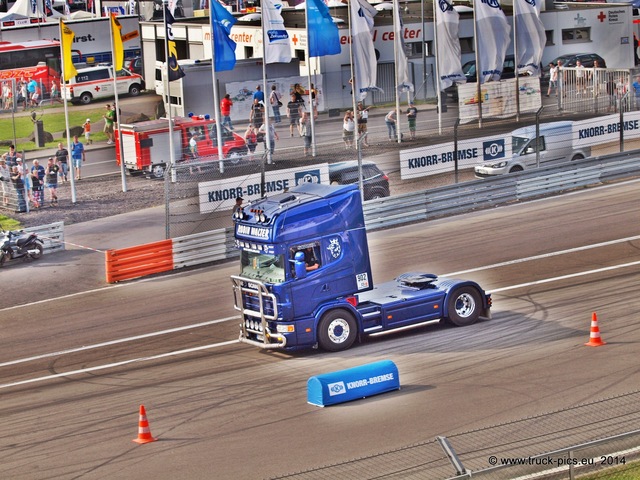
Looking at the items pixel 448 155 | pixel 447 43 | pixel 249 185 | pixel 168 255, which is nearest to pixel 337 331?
pixel 168 255

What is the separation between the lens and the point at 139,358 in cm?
2053

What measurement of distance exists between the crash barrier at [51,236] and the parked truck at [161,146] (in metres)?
8.94

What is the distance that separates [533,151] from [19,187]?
15996mm

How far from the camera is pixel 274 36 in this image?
36.8m

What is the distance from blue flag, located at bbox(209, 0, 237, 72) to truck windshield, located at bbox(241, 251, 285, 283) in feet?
54.2

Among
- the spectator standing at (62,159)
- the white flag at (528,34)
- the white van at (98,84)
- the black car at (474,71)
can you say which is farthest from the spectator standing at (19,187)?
the black car at (474,71)

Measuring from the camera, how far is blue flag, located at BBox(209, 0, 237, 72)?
115 feet

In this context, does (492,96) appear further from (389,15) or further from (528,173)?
(389,15)

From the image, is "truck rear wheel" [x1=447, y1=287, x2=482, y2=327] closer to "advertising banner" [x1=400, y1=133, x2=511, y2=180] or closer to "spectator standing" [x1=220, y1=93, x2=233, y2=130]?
"advertising banner" [x1=400, y1=133, x2=511, y2=180]

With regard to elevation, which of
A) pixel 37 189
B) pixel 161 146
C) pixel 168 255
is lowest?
pixel 168 255

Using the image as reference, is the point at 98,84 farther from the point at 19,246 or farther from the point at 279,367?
the point at 279,367

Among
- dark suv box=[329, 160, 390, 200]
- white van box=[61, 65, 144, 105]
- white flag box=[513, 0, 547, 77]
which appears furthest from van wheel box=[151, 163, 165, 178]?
white van box=[61, 65, 144, 105]

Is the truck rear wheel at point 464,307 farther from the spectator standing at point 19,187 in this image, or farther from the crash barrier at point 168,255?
the spectator standing at point 19,187

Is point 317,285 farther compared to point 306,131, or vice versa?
point 306,131
